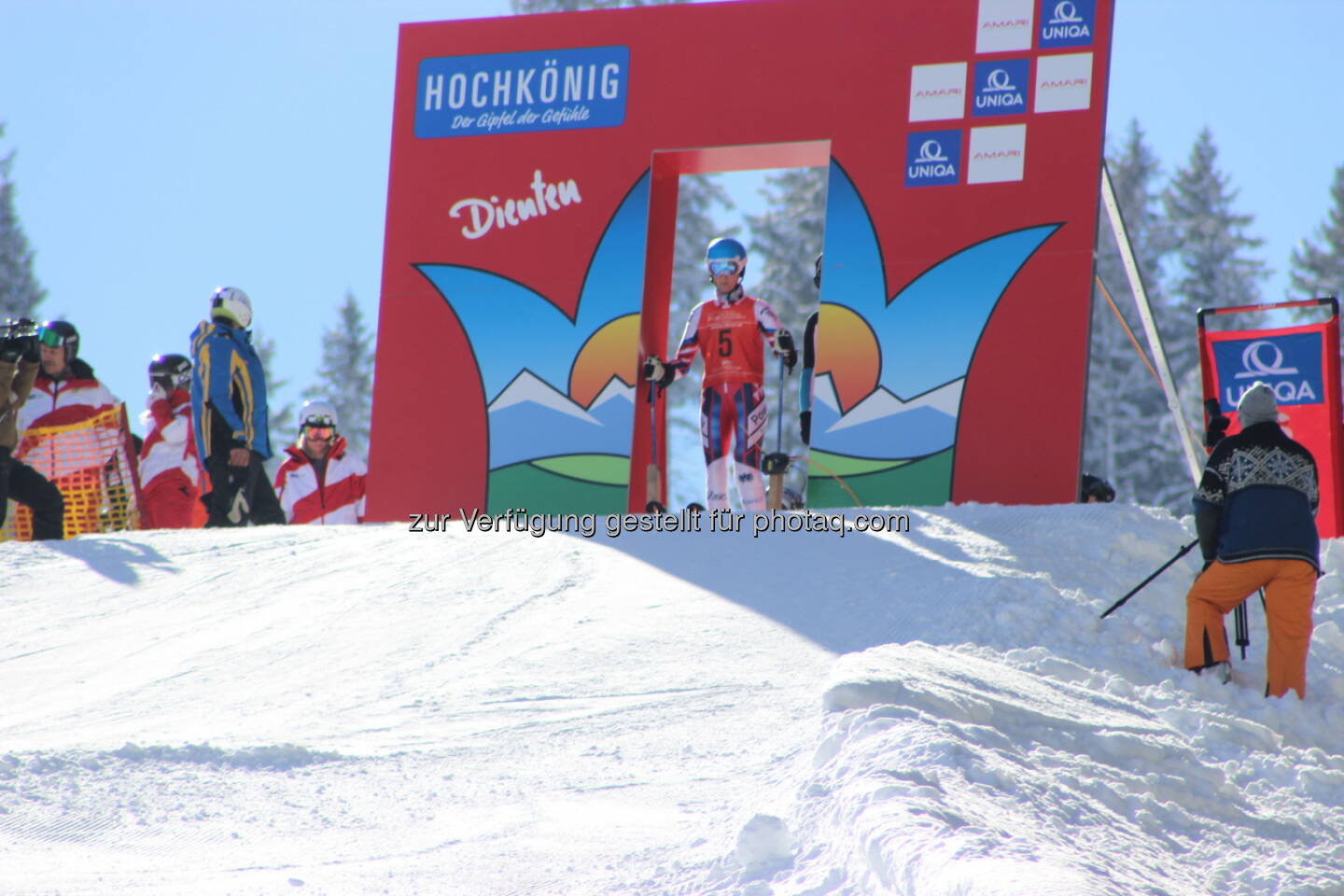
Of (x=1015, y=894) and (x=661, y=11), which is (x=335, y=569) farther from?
(x=1015, y=894)

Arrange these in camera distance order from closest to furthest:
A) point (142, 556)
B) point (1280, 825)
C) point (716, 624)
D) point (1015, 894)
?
point (1015, 894) < point (1280, 825) < point (716, 624) < point (142, 556)

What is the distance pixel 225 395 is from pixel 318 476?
1.98m

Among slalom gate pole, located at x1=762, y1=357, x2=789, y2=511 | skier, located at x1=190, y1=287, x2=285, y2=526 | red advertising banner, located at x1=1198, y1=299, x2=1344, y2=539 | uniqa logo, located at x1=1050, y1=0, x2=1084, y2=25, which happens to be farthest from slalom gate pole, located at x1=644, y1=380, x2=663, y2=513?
uniqa logo, located at x1=1050, y1=0, x2=1084, y2=25

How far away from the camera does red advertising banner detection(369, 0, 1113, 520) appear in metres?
10.8

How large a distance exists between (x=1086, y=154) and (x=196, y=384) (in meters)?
6.63

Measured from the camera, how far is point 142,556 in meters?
10.2

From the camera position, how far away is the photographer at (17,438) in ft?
33.9

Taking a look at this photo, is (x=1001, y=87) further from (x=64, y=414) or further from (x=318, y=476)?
(x=64, y=414)

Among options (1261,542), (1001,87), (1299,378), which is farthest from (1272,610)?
(1001,87)

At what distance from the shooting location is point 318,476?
1277 centimetres

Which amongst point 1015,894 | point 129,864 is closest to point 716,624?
point 129,864

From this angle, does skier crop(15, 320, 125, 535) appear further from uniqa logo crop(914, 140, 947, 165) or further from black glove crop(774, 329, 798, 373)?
uniqa logo crop(914, 140, 947, 165)

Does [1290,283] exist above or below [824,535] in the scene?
above

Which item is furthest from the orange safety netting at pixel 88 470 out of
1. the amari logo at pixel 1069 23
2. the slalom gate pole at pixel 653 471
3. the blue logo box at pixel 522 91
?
the amari logo at pixel 1069 23
